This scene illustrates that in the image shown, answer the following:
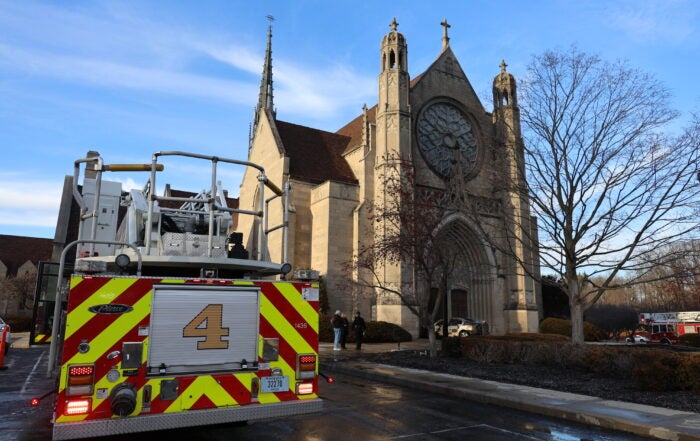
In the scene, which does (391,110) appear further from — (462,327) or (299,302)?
(299,302)

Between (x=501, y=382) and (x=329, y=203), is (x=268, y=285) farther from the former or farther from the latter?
(x=329, y=203)

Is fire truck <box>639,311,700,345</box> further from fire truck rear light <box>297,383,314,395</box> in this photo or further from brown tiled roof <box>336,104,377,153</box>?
fire truck rear light <box>297,383,314,395</box>

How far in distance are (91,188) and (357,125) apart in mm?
29074

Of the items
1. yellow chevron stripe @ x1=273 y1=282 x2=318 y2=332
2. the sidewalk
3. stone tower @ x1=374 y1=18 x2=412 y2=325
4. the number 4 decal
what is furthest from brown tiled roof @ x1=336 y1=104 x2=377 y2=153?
the number 4 decal

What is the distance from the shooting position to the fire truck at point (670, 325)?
1272 inches

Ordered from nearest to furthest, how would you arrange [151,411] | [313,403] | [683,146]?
[151,411] → [313,403] → [683,146]

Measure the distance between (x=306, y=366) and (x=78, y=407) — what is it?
2200 millimetres

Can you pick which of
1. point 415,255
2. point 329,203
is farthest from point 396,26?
point 415,255

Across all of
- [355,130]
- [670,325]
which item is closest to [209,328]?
[355,130]

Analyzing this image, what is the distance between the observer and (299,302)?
17.5ft

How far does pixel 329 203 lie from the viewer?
25.9m

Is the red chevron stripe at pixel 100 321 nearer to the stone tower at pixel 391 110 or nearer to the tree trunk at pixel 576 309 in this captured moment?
the tree trunk at pixel 576 309

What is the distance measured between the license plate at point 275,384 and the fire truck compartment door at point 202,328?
0.85 ft

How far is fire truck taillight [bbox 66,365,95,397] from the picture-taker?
161 inches
